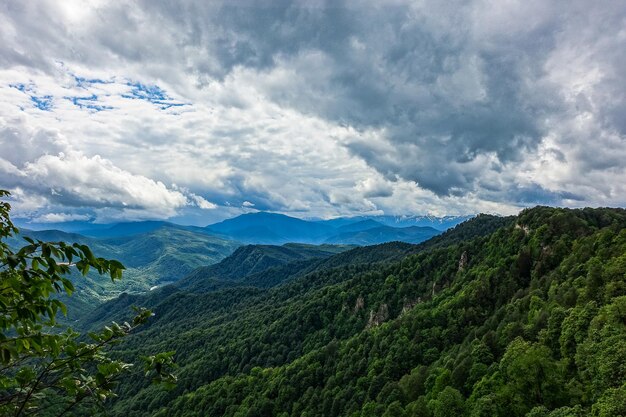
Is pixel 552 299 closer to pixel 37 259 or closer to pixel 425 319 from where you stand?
pixel 425 319

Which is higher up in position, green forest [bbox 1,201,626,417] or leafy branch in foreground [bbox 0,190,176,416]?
leafy branch in foreground [bbox 0,190,176,416]

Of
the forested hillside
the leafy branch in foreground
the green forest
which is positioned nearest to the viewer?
the leafy branch in foreground

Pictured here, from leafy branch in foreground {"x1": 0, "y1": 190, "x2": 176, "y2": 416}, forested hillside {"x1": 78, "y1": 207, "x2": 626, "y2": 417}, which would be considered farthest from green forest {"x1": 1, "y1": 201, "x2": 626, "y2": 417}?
leafy branch in foreground {"x1": 0, "y1": 190, "x2": 176, "y2": 416}

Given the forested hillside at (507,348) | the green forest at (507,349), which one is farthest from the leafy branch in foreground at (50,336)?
the forested hillside at (507,348)

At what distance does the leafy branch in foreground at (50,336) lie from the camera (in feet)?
31.3

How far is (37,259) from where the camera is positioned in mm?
9555

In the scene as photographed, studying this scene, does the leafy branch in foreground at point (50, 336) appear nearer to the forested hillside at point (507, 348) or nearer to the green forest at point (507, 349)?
the green forest at point (507, 349)

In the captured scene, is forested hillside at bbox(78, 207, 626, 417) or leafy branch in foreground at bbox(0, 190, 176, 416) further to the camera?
forested hillside at bbox(78, 207, 626, 417)

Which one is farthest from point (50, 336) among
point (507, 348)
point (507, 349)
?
point (507, 348)

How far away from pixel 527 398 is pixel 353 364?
103m

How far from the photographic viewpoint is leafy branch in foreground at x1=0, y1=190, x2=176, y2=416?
376 inches

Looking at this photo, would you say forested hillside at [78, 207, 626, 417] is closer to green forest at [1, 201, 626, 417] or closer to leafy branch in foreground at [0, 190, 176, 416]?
green forest at [1, 201, 626, 417]

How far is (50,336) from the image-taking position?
1013cm

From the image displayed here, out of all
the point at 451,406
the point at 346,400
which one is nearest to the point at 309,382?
the point at 346,400
